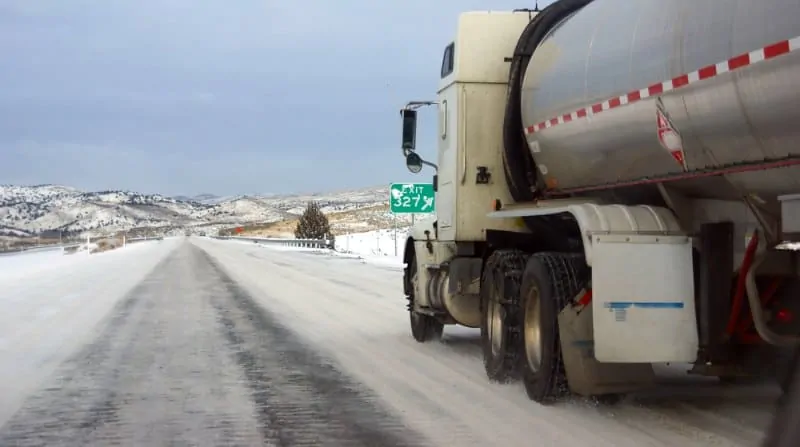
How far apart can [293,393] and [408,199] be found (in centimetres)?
2194

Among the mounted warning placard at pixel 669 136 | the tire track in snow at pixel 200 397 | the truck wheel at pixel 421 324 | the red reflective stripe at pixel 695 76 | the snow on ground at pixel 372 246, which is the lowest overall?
the tire track in snow at pixel 200 397

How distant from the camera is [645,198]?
6590 millimetres

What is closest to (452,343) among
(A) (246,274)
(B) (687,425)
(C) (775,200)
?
(B) (687,425)

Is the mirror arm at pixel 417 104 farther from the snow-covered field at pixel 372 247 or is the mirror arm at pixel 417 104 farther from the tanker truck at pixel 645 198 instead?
the snow-covered field at pixel 372 247

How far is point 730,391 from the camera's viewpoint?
7.63 metres

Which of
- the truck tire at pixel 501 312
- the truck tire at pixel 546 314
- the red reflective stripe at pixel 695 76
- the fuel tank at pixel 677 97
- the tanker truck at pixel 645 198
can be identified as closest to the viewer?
the red reflective stripe at pixel 695 76

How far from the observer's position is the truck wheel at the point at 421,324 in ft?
38.3

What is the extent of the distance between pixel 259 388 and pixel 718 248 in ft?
14.7

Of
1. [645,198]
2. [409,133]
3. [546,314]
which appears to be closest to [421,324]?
[409,133]

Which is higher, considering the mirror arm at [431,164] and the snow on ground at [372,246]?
the mirror arm at [431,164]

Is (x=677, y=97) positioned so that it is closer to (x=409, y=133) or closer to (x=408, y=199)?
(x=409, y=133)

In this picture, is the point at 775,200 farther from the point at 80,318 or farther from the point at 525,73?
the point at 80,318

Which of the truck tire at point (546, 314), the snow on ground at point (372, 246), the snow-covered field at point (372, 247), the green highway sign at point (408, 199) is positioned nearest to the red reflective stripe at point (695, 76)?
the truck tire at point (546, 314)

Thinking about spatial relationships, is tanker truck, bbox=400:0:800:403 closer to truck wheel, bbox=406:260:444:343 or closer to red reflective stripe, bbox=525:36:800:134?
red reflective stripe, bbox=525:36:800:134
